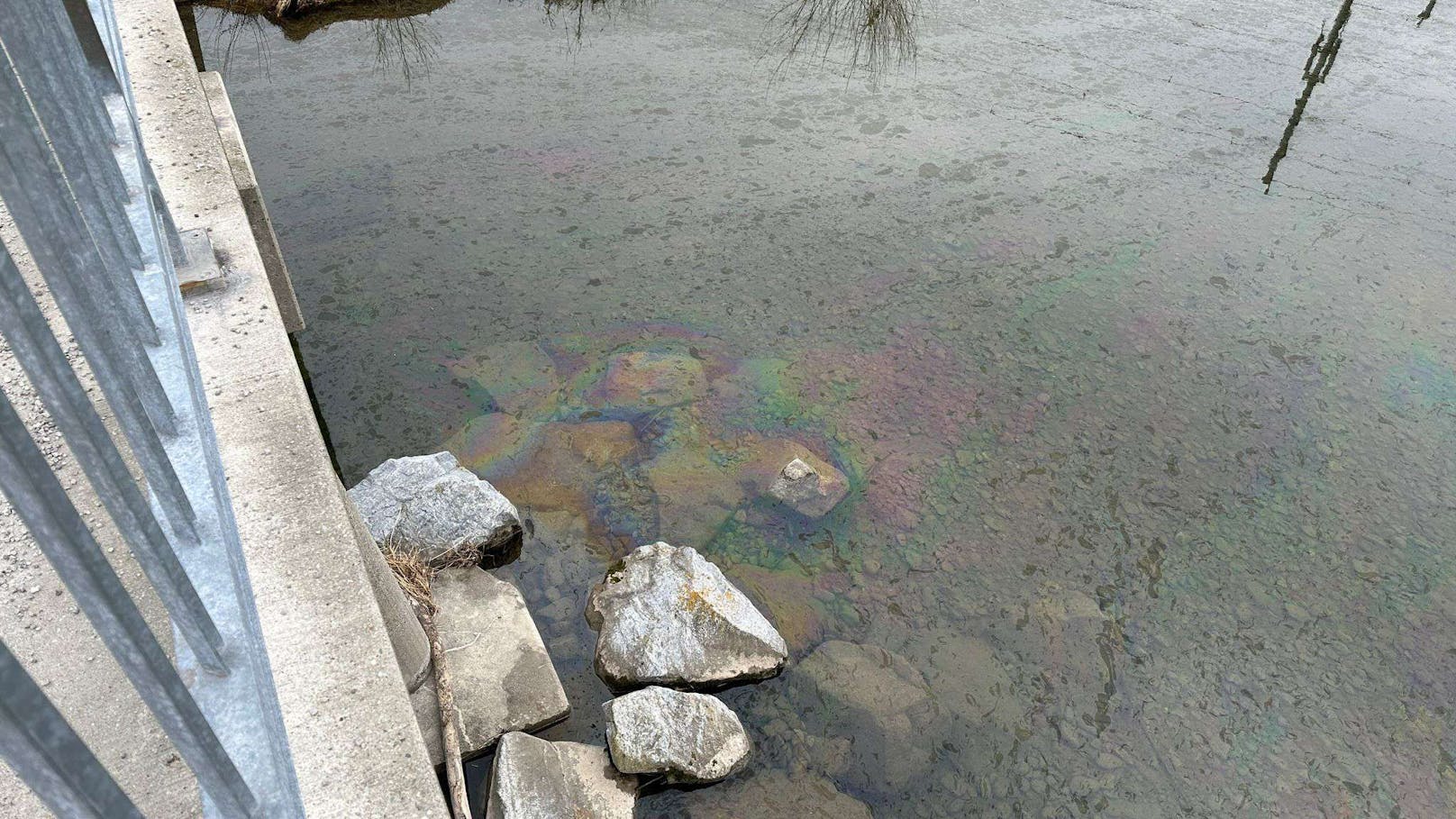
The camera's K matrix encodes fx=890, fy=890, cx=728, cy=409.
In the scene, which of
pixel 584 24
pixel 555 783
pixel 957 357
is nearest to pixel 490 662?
pixel 555 783

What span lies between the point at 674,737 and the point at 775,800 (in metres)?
0.38

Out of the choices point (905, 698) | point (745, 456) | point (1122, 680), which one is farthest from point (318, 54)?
point (1122, 680)

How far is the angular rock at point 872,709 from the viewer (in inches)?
117

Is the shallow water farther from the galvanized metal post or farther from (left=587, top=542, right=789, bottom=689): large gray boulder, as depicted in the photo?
the galvanized metal post

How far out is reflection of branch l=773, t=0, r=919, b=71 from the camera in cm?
716

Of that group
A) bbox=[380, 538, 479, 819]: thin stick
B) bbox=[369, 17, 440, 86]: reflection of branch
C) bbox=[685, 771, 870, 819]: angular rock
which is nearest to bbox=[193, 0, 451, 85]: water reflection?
bbox=[369, 17, 440, 86]: reflection of branch

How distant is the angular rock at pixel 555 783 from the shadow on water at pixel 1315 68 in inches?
219

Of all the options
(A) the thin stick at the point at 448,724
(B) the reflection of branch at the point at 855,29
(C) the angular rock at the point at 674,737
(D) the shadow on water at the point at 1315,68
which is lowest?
(C) the angular rock at the point at 674,737

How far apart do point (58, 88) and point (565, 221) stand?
3.70 m

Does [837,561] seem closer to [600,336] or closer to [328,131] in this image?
[600,336]

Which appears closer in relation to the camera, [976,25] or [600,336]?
[600,336]

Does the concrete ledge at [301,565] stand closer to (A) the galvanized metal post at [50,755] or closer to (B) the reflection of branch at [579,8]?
(A) the galvanized metal post at [50,755]

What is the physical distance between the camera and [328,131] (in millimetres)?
5844

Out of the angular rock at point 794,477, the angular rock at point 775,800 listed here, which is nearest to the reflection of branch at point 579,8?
the angular rock at point 794,477
